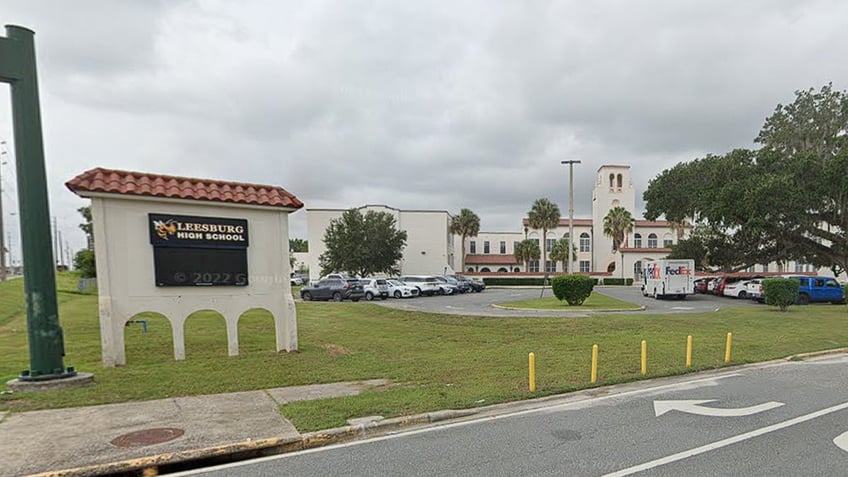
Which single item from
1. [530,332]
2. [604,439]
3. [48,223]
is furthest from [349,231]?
[604,439]

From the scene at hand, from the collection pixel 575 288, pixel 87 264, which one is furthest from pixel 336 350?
pixel 87 264

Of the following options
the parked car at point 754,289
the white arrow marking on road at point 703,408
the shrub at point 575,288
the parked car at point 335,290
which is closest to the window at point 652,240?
the parked car at point 754,289

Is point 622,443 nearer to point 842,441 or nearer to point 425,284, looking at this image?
point 842,441

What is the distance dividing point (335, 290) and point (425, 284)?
25.9ft

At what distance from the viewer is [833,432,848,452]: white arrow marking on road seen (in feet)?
16.6

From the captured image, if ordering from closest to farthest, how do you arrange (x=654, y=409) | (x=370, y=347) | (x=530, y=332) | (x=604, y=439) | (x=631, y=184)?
1. (x=604, y=439)
2. (x=654, y=409)
3. (x=370, y=347)
4. (x=530, y=332)
5. (x=631, y=184)

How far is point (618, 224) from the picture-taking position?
212ft

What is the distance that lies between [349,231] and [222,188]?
4351 cm

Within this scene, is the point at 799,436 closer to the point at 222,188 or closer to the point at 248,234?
the point at 248,234

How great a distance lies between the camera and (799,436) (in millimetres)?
5461

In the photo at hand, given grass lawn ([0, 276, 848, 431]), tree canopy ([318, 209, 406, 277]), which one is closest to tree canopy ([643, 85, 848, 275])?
grass lawn ([0, 276, 848, 431])

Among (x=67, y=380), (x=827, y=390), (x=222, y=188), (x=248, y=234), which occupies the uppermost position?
(x=222, y=188)

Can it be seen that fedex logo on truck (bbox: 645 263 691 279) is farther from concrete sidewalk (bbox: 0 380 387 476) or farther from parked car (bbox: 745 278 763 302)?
concrete sidewalk (bbox: 0 380 387 476)

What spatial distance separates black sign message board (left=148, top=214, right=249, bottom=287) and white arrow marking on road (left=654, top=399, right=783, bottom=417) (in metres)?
8.51
